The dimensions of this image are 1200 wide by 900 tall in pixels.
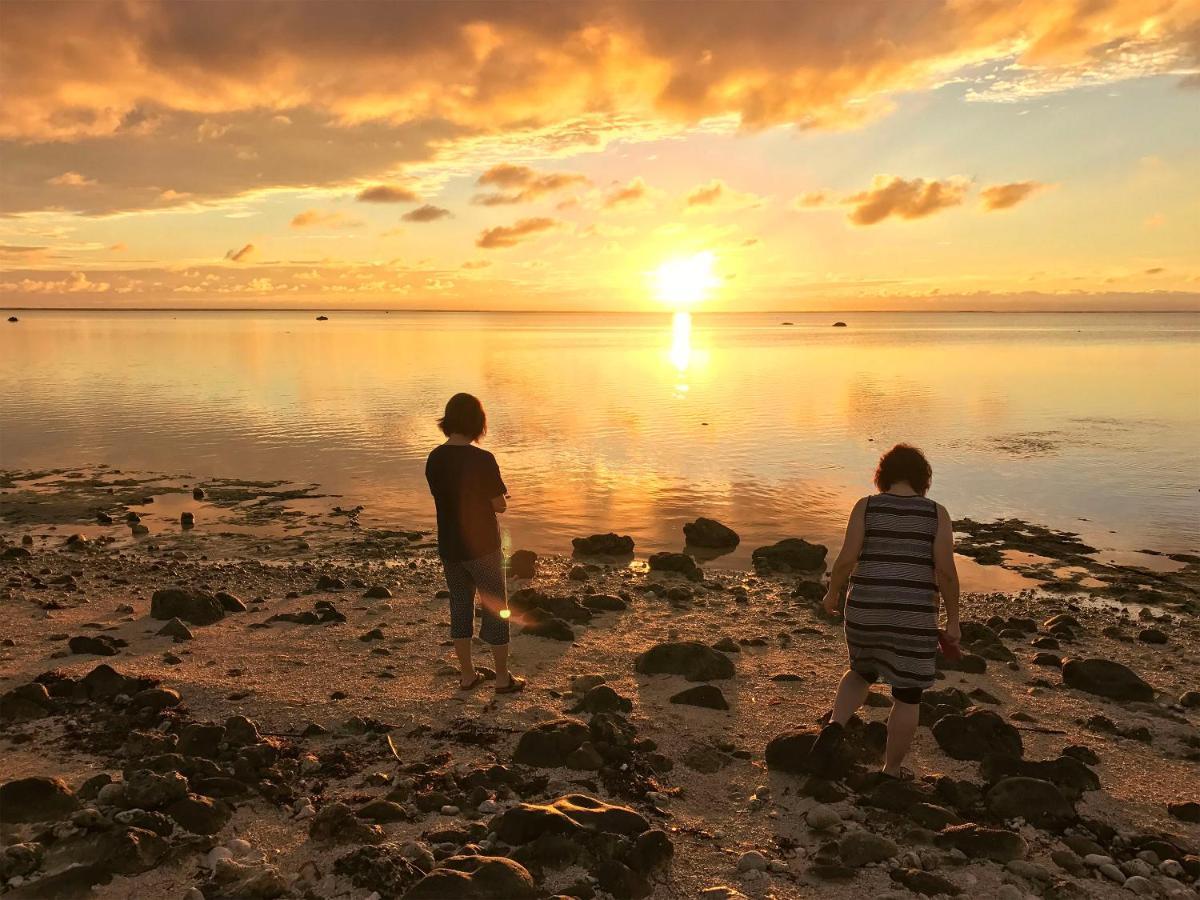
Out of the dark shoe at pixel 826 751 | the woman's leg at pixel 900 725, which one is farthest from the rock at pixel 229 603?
the woman's leg at pixel 900 725

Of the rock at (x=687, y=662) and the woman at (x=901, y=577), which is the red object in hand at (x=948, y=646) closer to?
the woman at (x=901, y=577)

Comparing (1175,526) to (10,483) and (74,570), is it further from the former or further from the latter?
(10,483)

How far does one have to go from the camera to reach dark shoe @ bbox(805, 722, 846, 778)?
274 inches

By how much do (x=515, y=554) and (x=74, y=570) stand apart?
336 inches

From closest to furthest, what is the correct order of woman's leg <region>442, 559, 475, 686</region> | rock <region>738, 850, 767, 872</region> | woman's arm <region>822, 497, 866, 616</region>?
rock <region>738, 850, 767, 872</region> < woman's arm <region>822, 497, 866, 616</region> < woman's leg <region>442, 559, 475, 686</region>

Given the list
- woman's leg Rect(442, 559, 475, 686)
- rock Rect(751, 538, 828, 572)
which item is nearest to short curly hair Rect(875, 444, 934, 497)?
woman's leg Rect(442, 559, 475, 686)

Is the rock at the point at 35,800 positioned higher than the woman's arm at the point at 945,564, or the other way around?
the woman's arm at the point at 945,564

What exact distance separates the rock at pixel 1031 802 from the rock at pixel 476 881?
392cm

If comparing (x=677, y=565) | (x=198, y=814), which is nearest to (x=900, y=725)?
(x=198, y=814)

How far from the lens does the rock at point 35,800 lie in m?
5.87

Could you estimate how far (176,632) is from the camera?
429 inches

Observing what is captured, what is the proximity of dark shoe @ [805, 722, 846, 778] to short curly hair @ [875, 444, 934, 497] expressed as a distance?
7.49 ft

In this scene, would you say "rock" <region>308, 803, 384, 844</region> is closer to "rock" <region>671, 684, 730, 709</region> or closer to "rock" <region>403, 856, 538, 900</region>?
"rock" <region>403, 856, 538, 900</region>

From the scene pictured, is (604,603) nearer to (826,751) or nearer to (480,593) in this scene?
(480,593)
